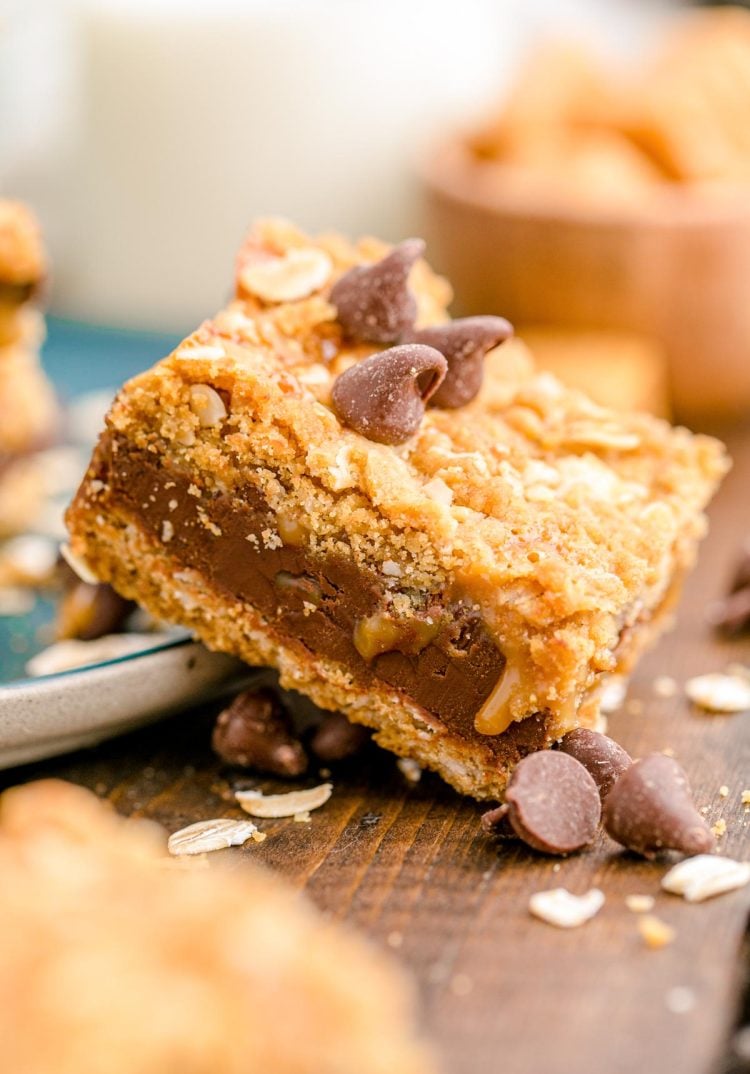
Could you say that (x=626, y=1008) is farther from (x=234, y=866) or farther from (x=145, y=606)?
(x=145, y=606)

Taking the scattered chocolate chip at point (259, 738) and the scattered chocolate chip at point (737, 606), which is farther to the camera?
the scattered chocolate chip at point (737, 606)

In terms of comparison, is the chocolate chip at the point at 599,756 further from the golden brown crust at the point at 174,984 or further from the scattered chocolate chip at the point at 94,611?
the scattered chocolate chip at the point at 94,611

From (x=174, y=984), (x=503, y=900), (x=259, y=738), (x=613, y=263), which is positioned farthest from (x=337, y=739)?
(x=613, y=263)

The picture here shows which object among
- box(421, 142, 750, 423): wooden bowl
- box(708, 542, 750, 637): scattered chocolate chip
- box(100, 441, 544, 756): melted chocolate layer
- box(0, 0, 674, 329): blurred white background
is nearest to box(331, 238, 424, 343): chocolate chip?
box(100, 441, 544, 756): melted chocolate layer

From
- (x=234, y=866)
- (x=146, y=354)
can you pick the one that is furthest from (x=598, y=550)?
(x=146, y=354)

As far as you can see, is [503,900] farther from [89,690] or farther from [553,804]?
[89,690]

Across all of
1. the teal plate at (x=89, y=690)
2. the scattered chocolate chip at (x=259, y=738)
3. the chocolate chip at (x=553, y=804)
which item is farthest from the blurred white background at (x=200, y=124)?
the chocolate chip at (x=553, y=804)

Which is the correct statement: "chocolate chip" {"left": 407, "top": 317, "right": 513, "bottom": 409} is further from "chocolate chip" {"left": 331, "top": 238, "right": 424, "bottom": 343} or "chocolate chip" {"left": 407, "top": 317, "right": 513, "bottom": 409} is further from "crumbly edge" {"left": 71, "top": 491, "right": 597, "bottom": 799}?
"crumbly edge" {"left": 71, "top": 491, "right": 597, "bottom": 799}
